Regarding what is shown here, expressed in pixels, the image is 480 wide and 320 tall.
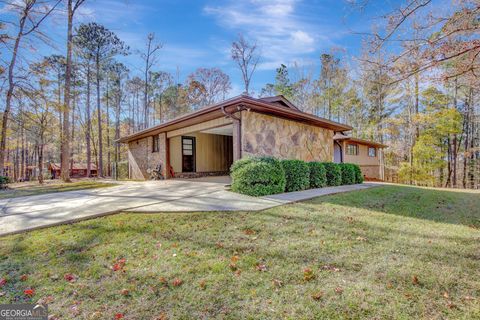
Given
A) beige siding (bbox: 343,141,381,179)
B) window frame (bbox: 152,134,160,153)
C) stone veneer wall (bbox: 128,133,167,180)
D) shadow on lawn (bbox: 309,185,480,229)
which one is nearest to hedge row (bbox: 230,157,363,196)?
shadow on lawn (bbox: 309,185,480,229)

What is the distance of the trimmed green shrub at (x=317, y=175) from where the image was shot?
8.05m

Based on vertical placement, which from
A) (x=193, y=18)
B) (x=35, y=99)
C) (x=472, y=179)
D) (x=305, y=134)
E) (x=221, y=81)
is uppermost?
(x=221, y=81)

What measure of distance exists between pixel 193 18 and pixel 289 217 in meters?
9.63

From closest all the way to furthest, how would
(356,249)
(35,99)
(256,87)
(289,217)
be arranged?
(356,249) → (289,217) → (35,99) → (256,87)

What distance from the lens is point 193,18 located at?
33.0 ft

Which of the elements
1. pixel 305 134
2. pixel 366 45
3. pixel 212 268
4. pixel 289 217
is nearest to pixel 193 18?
pixel 305 134

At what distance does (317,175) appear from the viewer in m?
8.14

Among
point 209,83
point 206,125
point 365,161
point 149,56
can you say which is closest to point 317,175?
point 206,125

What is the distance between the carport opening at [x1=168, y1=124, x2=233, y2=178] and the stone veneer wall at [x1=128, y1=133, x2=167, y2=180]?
1.44 feet

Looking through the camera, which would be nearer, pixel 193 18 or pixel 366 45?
pixel 366 45

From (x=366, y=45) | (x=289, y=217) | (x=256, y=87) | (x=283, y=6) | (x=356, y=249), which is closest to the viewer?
(x=356, y=249)

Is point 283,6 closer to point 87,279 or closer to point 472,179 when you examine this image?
point 87,279

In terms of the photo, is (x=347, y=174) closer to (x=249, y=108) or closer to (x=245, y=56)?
(x=249, y=108)

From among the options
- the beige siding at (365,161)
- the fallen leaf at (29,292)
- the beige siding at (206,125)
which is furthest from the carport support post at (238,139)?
the beige siding at (365,161)
